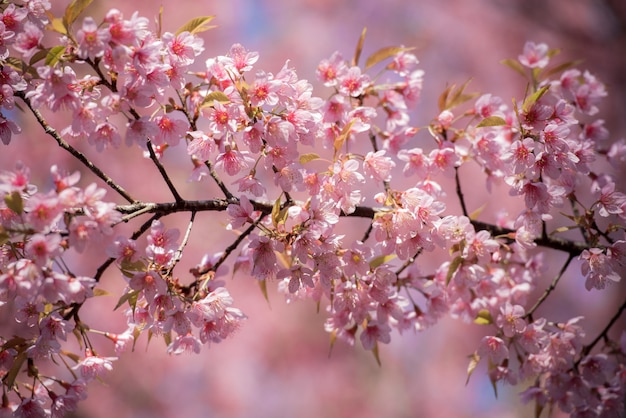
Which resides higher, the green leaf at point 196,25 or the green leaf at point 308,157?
the green leaf at point 196,25

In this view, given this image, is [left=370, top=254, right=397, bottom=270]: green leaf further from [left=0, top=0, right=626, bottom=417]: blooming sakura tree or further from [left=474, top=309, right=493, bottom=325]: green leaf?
[left=474, top=309, right=493, bottom=325]: green leaf

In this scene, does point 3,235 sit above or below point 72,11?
below

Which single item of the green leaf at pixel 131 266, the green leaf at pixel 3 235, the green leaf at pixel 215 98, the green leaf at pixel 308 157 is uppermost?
the green leaf at pixel 215 98

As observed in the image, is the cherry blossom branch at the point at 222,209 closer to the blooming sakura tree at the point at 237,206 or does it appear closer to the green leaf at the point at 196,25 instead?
the blooming sakura tree at the point at 237,206

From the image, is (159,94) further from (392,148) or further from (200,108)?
(392,148)

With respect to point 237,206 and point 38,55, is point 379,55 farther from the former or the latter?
point 38,55

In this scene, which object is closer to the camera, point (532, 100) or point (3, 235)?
point (3, 235)

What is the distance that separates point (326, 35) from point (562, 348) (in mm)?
4102

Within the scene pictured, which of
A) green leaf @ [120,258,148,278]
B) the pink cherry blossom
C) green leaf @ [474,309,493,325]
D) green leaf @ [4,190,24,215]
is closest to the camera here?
green leaf @ [4,190,24,215]

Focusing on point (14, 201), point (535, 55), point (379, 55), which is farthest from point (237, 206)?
point (535, 55)

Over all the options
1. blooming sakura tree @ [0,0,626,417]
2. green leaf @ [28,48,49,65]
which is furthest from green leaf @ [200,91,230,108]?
green leaf @ [28,48,49,65]

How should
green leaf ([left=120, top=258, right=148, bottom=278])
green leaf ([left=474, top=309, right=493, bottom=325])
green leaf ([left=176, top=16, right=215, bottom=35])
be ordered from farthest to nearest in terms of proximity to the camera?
green leaf ([left=474, top=309, right=493, bottom=325]) → green leaf ([left=176, top=16, right=215, bottom=35]) → green leaf ([left=120, top=258, right=148, bottom=278])

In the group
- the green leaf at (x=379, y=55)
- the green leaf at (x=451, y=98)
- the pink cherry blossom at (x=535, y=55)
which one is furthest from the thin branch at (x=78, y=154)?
the pink cherry blossom at (x=535, y=55)

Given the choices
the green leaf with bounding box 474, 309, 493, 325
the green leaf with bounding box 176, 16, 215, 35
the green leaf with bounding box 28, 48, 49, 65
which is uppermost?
the green leaf with bounding box 176, 16, 215, 35
